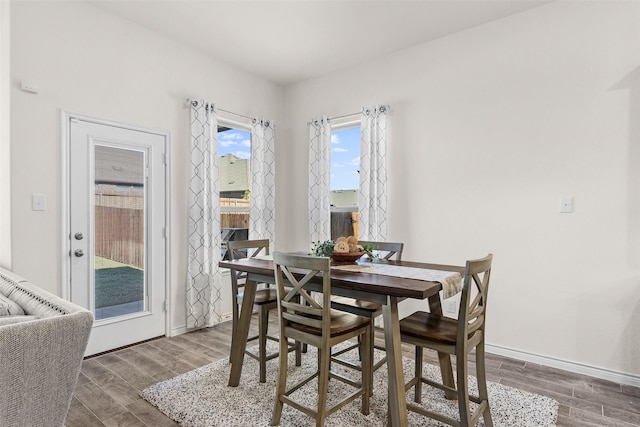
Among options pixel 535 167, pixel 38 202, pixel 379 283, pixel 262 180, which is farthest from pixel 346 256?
pixel 38 202

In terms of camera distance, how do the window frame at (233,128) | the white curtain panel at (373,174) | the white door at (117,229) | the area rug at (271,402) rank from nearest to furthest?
the area rug at (271,402) < the white door at (117,229) < the white curtain panel at (373,174) < the window frame at (233,128)

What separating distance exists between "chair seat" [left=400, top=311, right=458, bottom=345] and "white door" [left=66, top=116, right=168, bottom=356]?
8.06 ft

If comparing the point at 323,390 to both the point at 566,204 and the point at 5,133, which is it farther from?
the point at 5,133

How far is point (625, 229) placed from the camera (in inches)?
102

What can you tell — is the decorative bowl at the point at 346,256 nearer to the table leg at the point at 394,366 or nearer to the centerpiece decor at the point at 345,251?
the centerpiece decor at the point at 345,251

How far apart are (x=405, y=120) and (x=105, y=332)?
3.34 metres

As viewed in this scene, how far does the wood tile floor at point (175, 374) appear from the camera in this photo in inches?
82.6

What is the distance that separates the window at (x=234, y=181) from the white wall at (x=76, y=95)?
1.79 ft

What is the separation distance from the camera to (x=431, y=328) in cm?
193

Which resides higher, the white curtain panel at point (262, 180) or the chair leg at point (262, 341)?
the white curtain panel at point (262, 180)

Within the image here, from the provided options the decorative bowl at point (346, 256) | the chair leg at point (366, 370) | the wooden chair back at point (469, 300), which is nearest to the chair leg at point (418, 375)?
the chair leg at point (366, 370)

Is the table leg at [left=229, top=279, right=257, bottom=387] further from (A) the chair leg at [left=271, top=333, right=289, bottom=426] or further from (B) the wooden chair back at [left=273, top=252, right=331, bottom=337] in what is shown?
(A) the chair leg at [left=271, top=333, right=289, bottom=426]

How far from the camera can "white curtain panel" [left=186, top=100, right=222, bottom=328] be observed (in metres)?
3.62

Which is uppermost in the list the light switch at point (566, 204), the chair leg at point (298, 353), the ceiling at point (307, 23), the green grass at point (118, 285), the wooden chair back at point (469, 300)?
the ceiling at point (307, 23)
